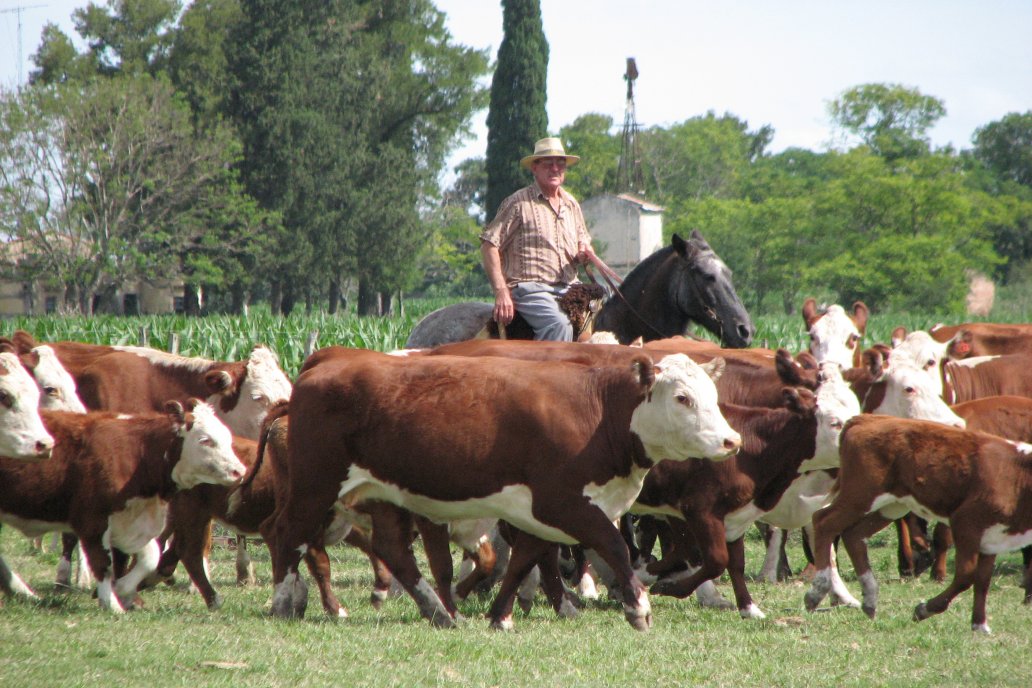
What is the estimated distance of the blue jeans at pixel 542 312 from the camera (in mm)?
10141

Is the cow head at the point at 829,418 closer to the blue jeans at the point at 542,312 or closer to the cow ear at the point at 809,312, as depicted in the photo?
the blue jeans at the point at 542,312

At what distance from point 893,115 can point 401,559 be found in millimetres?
72178

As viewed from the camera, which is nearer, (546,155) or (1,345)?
(1,345)

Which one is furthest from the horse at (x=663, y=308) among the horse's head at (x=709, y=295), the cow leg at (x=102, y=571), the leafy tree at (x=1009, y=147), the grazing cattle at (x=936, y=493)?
the leafy tree at (x=1009, y=147)

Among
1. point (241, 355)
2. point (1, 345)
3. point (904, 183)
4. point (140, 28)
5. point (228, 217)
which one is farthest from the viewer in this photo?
point (904, 183)

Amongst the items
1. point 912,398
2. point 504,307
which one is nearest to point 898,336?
point 912,398

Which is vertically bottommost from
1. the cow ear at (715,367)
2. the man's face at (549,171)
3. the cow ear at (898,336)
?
the cow ear at (898,336)

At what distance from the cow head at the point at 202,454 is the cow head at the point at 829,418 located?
151 inches

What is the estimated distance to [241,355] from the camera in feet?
67.1

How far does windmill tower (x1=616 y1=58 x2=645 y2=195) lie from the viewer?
6369 centimetres

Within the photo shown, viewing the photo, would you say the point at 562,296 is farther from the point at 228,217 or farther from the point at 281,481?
the point at 228,217

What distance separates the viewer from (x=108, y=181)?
47156 mm

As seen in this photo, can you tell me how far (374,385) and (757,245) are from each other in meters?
68.6

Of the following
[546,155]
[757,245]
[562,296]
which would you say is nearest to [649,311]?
[562,296]
